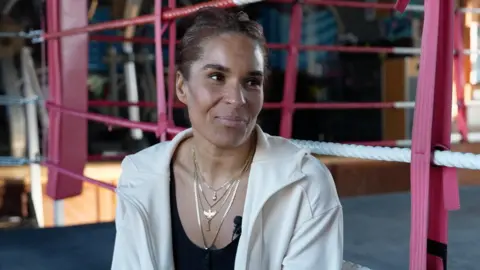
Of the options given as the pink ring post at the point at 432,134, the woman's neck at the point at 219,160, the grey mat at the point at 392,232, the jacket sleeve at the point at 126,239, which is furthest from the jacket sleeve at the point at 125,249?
the grey mat at the point at 392,232

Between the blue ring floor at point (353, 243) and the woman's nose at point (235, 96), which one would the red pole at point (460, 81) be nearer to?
the blue ring floor at point (353, 243)

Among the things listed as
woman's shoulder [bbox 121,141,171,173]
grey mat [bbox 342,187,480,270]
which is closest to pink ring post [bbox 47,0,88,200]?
grey mat [bbox 342,187,480,270]

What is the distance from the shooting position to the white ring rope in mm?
557

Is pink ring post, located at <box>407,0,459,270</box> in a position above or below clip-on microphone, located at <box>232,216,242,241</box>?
above

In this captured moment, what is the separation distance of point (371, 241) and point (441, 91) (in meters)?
0.74

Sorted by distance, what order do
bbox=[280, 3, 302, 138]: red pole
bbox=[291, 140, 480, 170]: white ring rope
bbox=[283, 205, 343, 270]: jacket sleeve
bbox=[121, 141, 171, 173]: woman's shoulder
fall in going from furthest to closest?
bbox=[280, 3, 302, 138]: red pole → bbox=[121, 141, 171, 173]: woman's shoulder → bbox=[283, 205, 343, 270]: jacket sleeve → bbox=[291, 140, 480, 170]: white ring rope

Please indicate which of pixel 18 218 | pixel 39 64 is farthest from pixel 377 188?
pixel 39 64

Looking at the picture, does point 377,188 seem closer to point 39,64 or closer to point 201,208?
point 39,64

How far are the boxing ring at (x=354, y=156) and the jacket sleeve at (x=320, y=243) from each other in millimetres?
91

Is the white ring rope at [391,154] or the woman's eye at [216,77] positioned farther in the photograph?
the woman's eye at [216,77]

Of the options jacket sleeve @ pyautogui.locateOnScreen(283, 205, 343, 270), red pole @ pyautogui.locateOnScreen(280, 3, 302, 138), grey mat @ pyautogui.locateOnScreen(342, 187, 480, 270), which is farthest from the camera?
red pole @ pyautogui.locateOnScreen(280, 3, 302, 138)

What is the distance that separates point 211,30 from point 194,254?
27 cm

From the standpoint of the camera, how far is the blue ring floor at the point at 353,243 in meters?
1.15

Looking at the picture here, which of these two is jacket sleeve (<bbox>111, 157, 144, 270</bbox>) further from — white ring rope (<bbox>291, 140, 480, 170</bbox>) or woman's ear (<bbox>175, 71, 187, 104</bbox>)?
white ring rope (<bbox>291, 140, 480, 170</bbox>)
